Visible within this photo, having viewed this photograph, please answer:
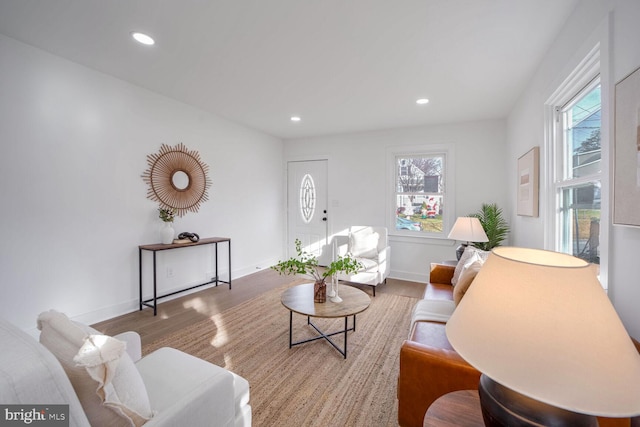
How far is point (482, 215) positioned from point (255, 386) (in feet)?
12.0

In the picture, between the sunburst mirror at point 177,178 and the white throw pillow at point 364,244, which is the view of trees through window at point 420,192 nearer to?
the white throw pillow at point 364,244

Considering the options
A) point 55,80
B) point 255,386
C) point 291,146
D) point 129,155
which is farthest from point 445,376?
point 291,146

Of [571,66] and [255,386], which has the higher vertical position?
[571,66]

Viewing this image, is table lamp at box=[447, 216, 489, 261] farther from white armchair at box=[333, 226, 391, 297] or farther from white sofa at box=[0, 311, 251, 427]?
white sofa at box=[0, 311, 251, 427]

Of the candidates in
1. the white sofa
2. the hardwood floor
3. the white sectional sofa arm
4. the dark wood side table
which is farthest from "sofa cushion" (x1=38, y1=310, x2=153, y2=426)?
the hardwood floor

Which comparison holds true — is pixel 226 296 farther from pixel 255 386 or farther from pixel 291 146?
pixel 291 146

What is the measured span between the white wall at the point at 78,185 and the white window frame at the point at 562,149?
3819 mm

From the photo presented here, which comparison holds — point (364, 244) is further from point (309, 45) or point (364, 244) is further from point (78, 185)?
point (78, 185)

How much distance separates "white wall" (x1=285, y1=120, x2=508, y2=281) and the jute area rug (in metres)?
1.42

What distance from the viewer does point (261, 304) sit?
332cm

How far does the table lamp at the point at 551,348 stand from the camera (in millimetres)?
583

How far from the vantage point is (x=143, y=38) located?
216 centimetres

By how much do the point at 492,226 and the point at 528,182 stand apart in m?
1.00

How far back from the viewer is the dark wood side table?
2.98 ft
